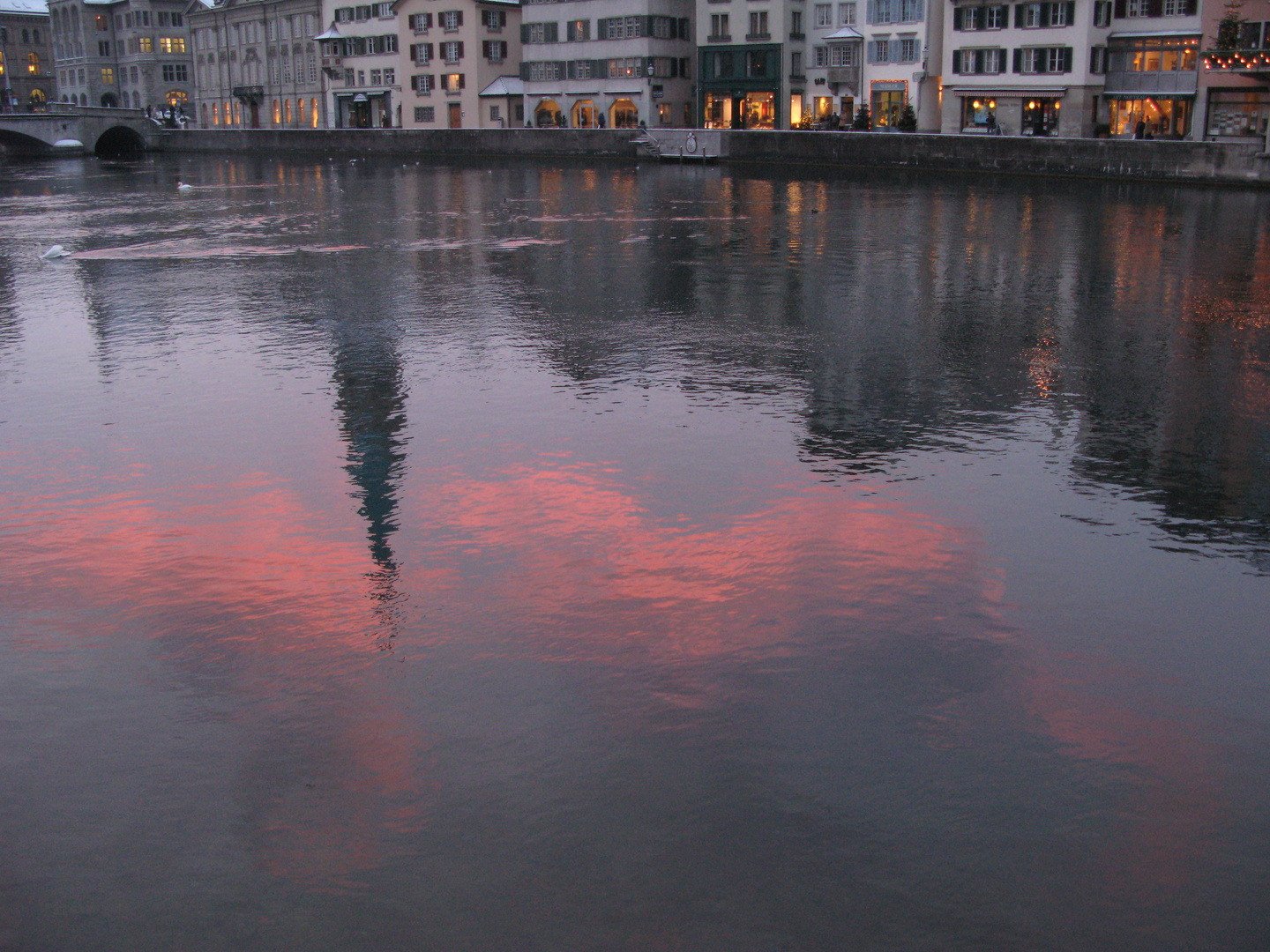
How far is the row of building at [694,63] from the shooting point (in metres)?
60.9

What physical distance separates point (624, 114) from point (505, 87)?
11054 mm

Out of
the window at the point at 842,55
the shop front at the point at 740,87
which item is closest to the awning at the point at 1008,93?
the window at the point at 842,55

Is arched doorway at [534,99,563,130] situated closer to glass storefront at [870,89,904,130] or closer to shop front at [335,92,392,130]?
shop front at [335,92,392,130]

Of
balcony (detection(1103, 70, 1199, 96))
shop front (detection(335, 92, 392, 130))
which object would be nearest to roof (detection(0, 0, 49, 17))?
shop front (detection(335, 92, 392, 130))

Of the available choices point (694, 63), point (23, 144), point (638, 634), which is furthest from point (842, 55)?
point (638, 634)

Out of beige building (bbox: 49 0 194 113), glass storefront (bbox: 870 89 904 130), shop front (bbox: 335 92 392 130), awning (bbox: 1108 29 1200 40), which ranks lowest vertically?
glass storefront (bbox: 870 89 904 130)

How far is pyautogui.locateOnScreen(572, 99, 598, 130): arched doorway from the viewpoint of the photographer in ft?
278

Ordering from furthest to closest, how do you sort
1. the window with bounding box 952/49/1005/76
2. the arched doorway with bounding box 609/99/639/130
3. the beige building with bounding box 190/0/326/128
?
the beige building with bounding box 190/0/326/128 < the arched doorway with bounding box 609/99/639/130 < the window with bounding box 952/49/1005/76

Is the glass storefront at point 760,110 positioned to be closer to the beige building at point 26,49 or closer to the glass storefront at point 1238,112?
the glass storefront at point 1238,112

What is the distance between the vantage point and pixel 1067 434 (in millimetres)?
12922

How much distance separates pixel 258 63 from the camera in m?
111

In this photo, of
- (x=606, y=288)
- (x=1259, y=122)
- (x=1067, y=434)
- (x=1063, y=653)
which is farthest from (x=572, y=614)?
(x=1259, y=122)

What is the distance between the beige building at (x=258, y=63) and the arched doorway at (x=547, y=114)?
23.8m

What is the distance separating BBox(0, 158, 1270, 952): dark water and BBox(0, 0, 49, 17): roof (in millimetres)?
148457
